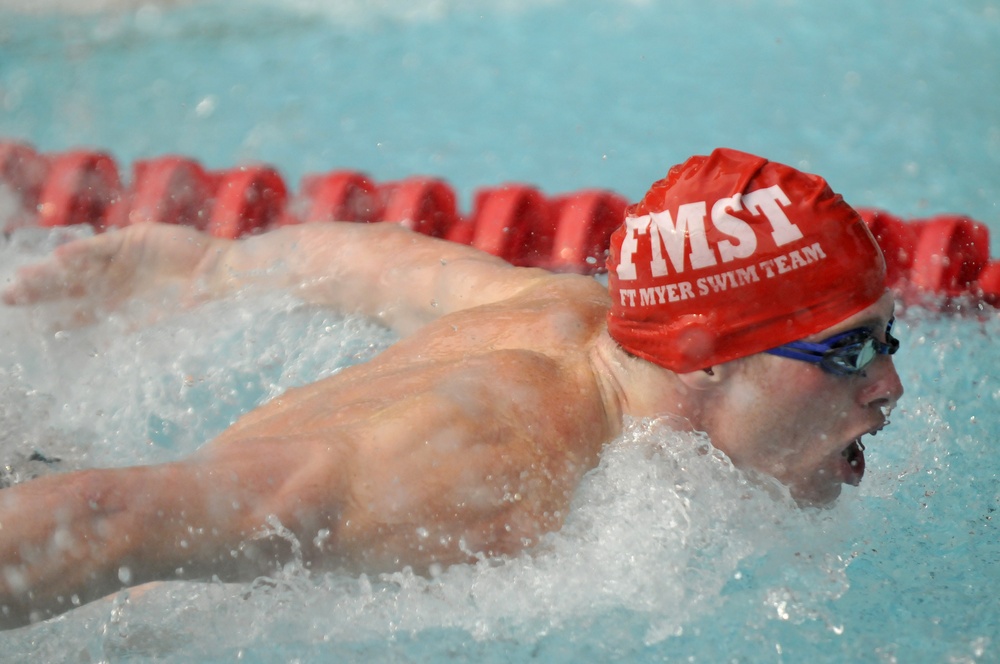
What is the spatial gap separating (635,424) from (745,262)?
0.32m

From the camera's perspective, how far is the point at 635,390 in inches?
71.0

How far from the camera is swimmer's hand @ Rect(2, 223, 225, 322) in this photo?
2559 mm

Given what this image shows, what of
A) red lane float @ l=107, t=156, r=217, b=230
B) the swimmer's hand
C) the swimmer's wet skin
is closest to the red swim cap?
the swimmer's wet skin

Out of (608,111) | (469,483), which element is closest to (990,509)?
(469,483)

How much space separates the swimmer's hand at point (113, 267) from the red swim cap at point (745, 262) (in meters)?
1.35

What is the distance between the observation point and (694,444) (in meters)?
1.78

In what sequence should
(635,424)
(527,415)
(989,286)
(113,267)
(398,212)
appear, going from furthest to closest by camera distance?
1. (398,212)
2. (989,286)
3. (113,267)
4. (635,424)
5. (527,415)

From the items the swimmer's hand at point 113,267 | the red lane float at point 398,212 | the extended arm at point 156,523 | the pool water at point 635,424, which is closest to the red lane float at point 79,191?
the red lane float at point 398,212

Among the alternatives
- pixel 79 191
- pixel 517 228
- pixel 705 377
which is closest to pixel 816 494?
pixel 705 377

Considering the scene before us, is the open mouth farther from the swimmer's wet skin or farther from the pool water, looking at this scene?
the pool water

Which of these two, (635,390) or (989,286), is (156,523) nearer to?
(635,390)

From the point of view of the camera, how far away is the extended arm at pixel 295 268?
241 centimetres

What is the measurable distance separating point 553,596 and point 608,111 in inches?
126

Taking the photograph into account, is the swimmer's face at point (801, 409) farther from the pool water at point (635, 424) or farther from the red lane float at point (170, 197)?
the red lane float at point (170, 197)
